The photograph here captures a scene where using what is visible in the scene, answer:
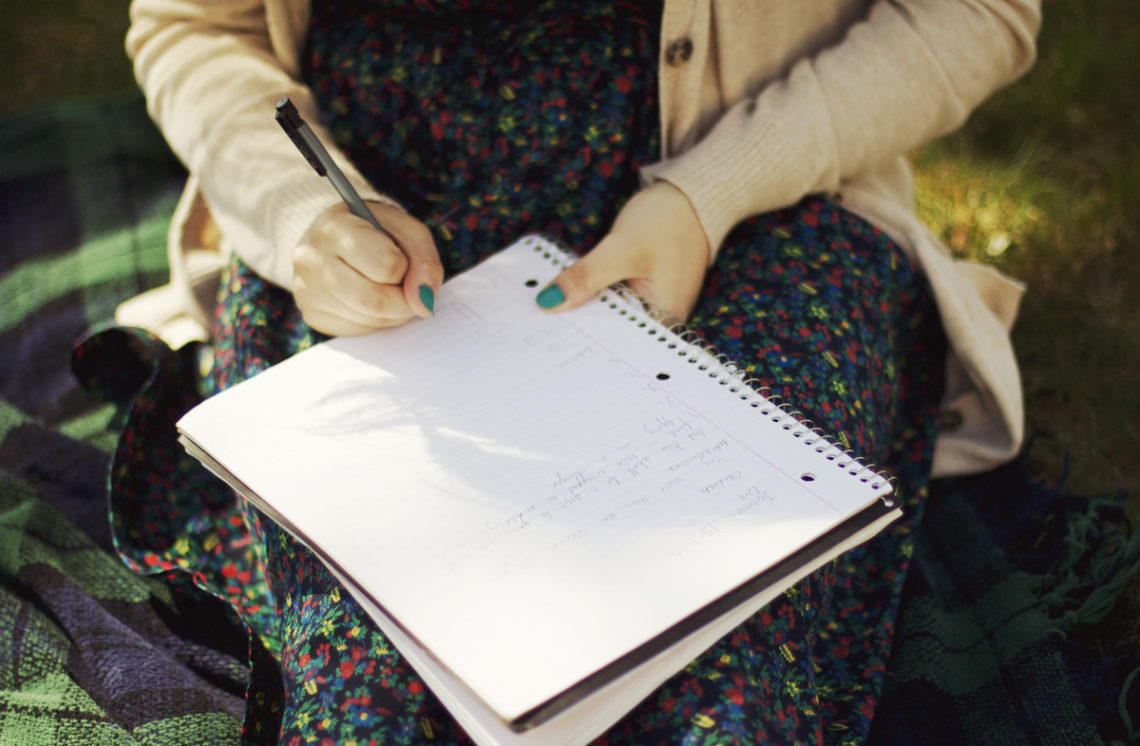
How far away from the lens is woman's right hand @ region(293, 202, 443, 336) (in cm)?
87

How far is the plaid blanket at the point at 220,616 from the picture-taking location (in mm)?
935

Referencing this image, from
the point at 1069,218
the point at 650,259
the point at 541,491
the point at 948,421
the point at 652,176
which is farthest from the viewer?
the point at 1069,218

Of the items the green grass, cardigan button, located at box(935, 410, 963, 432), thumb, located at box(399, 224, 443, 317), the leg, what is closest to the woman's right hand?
thumb, located at box(399, 224, 443, 317)

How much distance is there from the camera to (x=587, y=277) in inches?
35.9

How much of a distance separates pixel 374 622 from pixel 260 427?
8.3 inches

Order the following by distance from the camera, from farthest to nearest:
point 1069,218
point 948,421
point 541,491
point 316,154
A: point 1069,218 → point 948,421 → point 316,154 → point 541,491

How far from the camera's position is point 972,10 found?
109 cm

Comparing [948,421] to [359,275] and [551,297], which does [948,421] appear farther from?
[359,275]

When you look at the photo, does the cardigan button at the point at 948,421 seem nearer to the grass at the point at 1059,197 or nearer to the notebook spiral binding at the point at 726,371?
the grass at the point at 1059,197

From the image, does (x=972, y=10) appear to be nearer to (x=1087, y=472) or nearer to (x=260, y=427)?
(x=1087, y=472)

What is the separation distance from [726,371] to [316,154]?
17.4 inches

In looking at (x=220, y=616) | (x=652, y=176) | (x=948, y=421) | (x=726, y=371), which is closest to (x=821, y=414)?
(x=726, y=371)

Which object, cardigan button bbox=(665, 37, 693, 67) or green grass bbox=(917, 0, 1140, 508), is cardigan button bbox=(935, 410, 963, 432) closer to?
green grass bbox=(917, 0, 1140, 508)

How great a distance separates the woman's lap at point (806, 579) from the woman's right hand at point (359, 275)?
110mm
